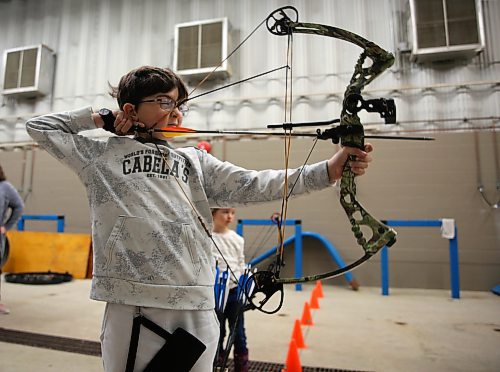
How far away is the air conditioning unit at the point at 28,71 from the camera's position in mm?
5070

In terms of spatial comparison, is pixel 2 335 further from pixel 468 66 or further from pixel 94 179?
pixel 468 66

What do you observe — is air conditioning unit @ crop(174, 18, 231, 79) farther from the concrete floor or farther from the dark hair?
the dark hair

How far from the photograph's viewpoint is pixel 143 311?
71 centimetres

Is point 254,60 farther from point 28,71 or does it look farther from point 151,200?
point 151,200

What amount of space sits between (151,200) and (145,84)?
0.84 feet

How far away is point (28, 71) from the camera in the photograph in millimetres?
5109

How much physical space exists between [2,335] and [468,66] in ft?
14.8

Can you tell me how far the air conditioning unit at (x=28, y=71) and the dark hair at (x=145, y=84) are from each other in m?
5.01

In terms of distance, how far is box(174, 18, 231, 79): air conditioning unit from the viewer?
14.7 ft

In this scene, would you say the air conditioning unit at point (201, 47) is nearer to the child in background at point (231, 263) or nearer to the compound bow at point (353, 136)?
the child in background at point (231, 263)

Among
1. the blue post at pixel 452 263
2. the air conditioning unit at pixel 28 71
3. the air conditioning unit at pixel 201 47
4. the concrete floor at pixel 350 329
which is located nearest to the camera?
the concrete floor at pixel 350 329

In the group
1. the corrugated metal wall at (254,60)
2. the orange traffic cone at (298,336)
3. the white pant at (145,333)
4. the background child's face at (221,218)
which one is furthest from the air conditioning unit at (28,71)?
the white pant at (145,333)

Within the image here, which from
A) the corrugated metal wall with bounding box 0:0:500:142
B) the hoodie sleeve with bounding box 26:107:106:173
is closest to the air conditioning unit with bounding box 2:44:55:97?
the corrugated metal wall with bounding box 0:0:500:142

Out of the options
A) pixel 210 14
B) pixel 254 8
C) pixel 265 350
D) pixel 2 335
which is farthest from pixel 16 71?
pixel 265 350
